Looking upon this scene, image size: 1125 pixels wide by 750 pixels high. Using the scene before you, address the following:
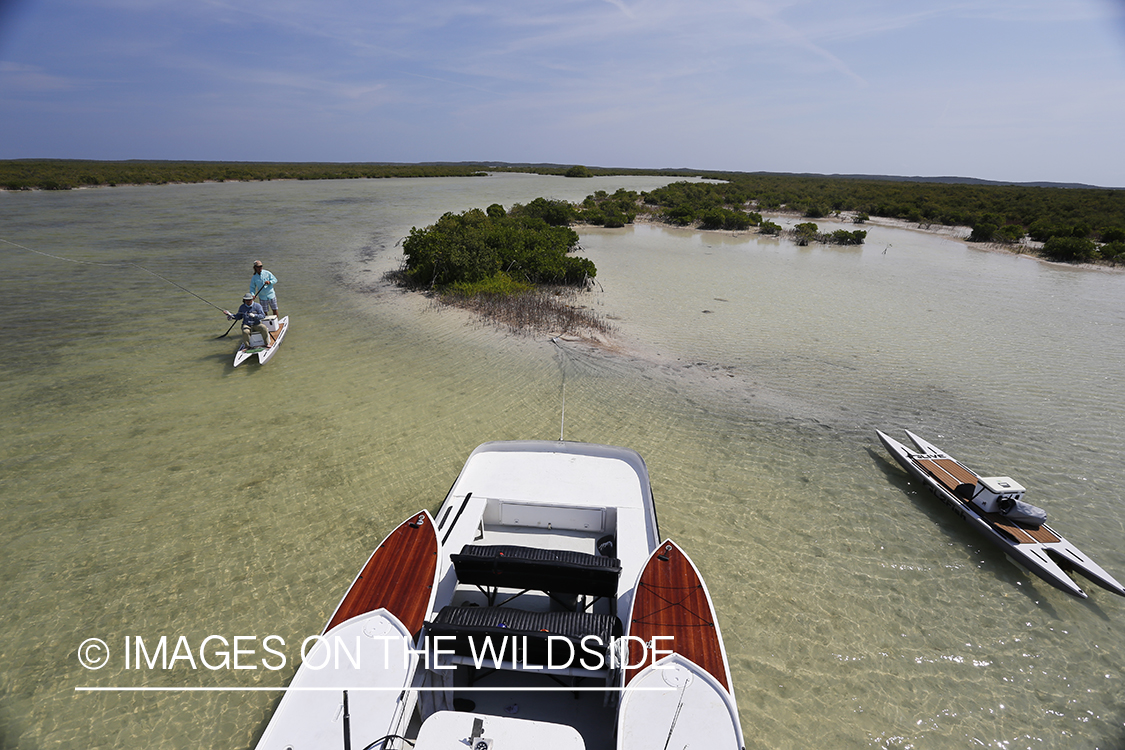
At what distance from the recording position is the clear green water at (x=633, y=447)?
5699 millimetres

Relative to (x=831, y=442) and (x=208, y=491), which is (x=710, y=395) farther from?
(x=208, y=491)

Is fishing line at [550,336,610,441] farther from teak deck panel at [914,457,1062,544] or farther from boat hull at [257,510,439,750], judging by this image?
boat hull at [257,510,439,750]

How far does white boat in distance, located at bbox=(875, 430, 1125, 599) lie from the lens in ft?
23.4

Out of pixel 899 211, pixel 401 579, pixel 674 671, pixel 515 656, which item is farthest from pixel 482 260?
pixel 899 211

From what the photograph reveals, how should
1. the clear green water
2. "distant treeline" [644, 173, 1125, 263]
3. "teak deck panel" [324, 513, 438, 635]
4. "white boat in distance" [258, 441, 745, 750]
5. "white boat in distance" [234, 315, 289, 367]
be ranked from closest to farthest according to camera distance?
"white boat in distance" [258, 441, 745, 750] < "teak deck panel" [324, 513, 438, 635] < the clear green water < "white boat in distance" [234, 315, 289, 367] < "distant treeline" [644, 173, 1125, 263]

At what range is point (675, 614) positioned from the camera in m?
5.13

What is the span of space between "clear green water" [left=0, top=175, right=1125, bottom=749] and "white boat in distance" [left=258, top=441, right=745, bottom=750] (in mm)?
1598

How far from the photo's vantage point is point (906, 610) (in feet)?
22.5

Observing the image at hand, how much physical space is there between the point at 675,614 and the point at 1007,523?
697cm

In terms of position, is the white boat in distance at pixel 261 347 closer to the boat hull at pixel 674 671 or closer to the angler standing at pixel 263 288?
the angler standing at pixel 263 288

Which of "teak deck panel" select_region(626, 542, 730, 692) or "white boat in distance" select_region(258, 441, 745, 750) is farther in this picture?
"teak deck panel" select_region(626, 542, 730, 692)

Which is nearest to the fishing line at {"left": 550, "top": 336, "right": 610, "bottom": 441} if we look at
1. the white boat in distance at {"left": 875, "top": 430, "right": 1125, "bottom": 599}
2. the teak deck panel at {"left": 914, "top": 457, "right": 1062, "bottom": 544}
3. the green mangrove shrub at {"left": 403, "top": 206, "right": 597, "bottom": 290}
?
the green mangrove shrub at {"left": 403, "top": 206, "right": 597, "bottom": 290}

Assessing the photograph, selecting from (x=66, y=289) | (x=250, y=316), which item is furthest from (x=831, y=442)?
(x=66, y=289)

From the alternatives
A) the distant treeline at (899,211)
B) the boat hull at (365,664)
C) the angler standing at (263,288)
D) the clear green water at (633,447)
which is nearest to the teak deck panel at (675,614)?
the clear green water at (633,447)
